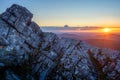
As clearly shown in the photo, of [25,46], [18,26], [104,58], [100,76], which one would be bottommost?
[100,76]

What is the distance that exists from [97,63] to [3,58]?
35.8 meters

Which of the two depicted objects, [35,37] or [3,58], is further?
[35,37]

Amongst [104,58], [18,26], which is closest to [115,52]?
[104,58]

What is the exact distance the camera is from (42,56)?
71562 millimetres

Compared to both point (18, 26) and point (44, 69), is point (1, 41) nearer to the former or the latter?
point (18, 26)

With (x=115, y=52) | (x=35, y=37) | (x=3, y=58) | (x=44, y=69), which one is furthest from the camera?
(x=115, y=52)

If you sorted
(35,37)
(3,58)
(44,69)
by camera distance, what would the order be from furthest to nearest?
(35,37) → (44,69) → (3,58)

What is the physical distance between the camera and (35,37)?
74.8 m

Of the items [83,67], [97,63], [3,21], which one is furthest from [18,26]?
[97,63]

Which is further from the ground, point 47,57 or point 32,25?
point 32,25

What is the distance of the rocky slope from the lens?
66.3 meters

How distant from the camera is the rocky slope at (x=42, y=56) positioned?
66319 millimetres

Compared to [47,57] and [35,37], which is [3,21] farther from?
[47,57]

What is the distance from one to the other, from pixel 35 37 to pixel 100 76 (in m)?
28.6
